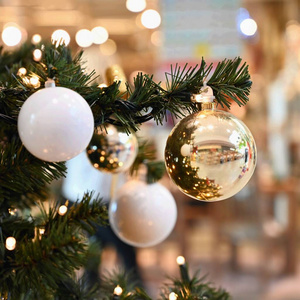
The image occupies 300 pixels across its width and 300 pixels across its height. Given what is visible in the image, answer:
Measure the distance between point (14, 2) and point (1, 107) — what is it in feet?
16.8

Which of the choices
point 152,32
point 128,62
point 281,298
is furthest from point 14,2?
point 281,298

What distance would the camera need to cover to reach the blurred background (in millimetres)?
3143

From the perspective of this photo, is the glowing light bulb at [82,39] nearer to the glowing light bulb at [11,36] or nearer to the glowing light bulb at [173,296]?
the glowing light bulb at [11,36]

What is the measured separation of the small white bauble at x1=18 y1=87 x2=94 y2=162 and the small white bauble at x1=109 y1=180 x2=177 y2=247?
0.88 feet

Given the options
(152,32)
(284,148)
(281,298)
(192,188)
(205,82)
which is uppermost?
(152,32)

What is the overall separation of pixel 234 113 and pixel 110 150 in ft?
10.6

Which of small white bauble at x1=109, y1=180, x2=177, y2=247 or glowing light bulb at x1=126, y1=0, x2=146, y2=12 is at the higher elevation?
glowing light bulb at x1=126, y1=0, x2=146, y2=12

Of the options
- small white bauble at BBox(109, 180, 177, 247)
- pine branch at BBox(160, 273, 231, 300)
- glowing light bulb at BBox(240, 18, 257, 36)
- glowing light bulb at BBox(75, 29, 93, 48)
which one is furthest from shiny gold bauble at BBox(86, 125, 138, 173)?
glowing light bulb at BBox(240, 18, 257, 36)

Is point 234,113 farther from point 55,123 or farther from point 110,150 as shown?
point 55,123

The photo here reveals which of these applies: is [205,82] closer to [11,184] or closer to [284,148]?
[11,184]

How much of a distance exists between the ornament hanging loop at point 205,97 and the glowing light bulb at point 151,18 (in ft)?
14.5

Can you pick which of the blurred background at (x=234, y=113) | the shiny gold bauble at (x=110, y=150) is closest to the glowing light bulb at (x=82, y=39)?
the blurred background at (x=234, y=113)

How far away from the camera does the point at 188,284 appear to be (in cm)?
69

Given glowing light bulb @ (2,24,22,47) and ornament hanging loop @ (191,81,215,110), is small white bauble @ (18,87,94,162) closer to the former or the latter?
ornament hanging loop @ (191,81,215,110)
